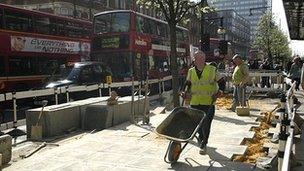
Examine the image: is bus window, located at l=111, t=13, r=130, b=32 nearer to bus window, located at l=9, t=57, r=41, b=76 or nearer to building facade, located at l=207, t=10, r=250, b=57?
bus window, located at l=9, t=57, r=41, b=76

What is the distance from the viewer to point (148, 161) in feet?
24.5

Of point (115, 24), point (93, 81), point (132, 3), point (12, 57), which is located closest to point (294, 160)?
point (93, 81)

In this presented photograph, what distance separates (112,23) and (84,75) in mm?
4753

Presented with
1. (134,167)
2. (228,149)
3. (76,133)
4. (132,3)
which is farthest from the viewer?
(132,3)

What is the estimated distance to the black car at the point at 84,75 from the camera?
1733cm

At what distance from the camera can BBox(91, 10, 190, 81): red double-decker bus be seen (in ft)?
69.4

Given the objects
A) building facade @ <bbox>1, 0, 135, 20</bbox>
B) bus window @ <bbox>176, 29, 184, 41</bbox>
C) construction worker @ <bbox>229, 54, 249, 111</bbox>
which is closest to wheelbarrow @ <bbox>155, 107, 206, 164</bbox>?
construction worker @ <bbox>229, 54, 249, 111</bbox>

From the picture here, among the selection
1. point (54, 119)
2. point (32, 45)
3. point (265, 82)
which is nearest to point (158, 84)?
point (265, 82)

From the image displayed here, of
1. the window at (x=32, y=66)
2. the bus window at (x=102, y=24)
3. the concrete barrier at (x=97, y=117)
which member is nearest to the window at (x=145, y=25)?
the bus window at (x=102, y=24)

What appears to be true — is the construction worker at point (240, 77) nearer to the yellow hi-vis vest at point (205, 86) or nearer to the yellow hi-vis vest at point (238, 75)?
the yellow hi-vis vest at point (238, 75)

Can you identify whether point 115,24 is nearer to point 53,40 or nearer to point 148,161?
point 53,40

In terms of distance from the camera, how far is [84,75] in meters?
17.9

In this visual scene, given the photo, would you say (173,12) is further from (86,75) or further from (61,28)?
(61,28)

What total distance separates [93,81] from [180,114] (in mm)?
11195
